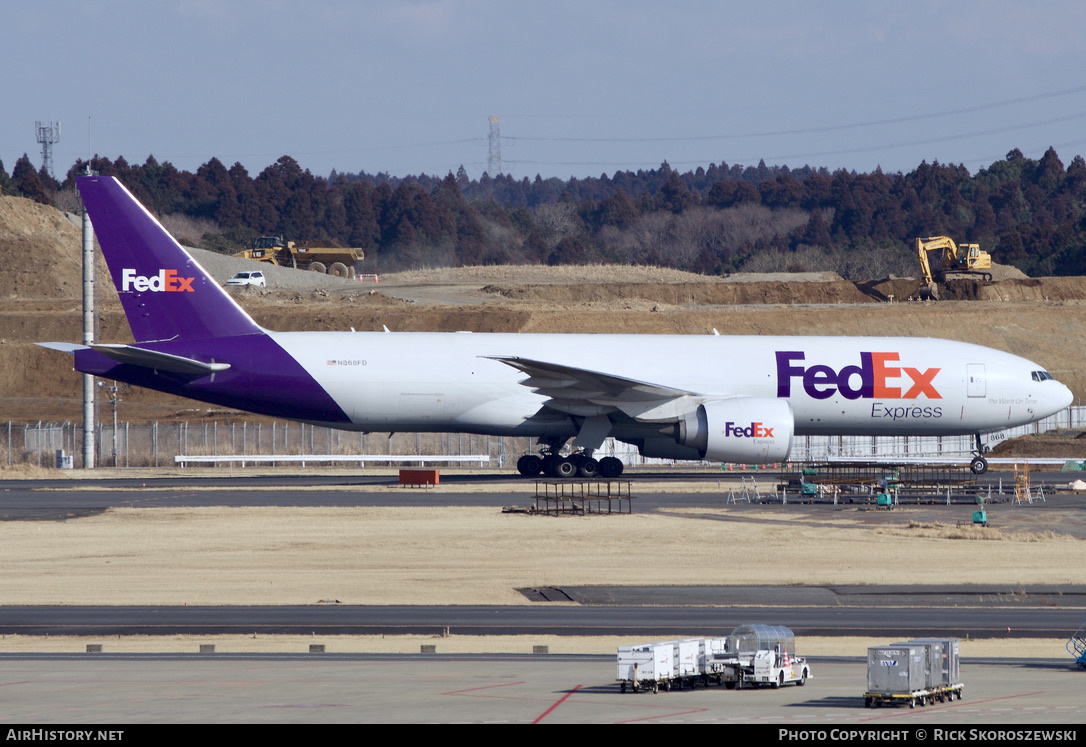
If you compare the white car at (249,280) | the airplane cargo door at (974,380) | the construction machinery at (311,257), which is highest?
the construction machinery at (311,257)

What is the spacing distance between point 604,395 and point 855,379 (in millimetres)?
8444

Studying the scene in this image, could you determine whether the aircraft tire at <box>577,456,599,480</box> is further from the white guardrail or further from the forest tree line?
the forest tree line

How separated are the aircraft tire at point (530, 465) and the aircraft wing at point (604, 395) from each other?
3.67 m

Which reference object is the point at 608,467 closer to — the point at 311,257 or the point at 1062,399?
the point at 1062,399

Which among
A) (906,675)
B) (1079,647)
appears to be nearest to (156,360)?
(1079,647)

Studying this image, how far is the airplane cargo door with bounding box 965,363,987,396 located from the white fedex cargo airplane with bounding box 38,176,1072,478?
0.05m

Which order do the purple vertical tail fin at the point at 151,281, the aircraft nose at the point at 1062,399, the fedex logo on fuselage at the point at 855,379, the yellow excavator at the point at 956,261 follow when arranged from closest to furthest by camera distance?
the purple vertical tail fin at the point at 151,281, the fedex logo on fuselage at the point at 855,379, the aircraft nose at the point at 1062,399, the yellow excavator at the point at 956,261

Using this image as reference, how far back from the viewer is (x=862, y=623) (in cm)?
1870

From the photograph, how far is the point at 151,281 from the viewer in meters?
40.4

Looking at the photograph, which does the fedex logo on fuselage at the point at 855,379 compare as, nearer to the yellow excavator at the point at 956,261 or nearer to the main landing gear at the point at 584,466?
the main landing gear at the point at 584,466

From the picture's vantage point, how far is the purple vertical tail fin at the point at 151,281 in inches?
1583

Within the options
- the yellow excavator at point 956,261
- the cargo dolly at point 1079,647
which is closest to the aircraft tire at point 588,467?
the cargo dolly at point 1079,647

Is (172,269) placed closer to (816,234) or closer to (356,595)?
(356,595)

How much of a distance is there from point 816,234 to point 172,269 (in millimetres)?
138582
